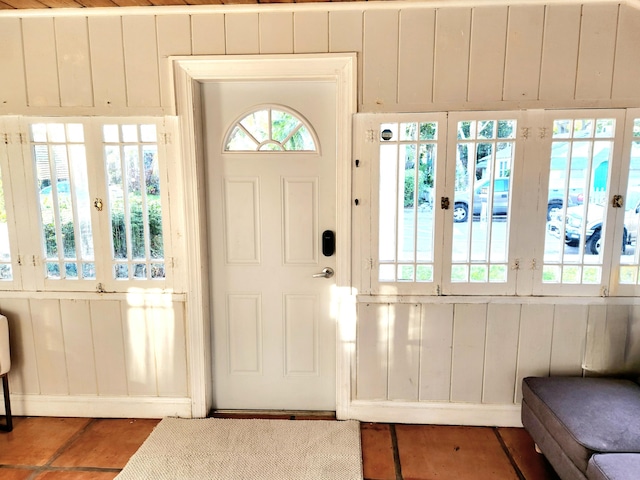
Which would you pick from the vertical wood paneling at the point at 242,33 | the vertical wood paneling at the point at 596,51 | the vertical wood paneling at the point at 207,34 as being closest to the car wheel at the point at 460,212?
the vertical wood paneling at the point at 596,51

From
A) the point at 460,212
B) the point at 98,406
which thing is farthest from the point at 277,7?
the point at 98,406

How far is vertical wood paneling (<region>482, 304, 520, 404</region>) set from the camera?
7.23 feet

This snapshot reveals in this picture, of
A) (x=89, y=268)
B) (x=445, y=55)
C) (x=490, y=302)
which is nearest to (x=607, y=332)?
(x=490, y=302)

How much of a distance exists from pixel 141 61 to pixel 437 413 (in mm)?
2646

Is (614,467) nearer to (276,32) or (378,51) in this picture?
(378,51)

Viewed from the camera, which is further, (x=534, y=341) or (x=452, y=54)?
(x=534, y=341)

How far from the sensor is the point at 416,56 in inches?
80.7

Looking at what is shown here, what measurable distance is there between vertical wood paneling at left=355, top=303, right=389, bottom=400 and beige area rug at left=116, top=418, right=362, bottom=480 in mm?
219

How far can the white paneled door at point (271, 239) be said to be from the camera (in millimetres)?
2246

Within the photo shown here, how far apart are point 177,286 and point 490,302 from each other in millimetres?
1826

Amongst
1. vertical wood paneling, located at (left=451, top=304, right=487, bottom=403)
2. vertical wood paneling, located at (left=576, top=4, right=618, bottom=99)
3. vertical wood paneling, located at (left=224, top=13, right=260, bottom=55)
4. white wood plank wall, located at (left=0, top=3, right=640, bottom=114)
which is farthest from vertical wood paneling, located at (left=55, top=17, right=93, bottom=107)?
vertical wood paneling, located at (left=576, top=4, right=618, bottom=99)

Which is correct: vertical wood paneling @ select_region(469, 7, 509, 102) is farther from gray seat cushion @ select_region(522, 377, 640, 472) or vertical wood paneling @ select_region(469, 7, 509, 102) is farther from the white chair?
the white chair

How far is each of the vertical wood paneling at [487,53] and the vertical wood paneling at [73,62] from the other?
210 centimetres

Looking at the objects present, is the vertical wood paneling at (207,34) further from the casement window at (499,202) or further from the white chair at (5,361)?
the white chair at (5,361)
